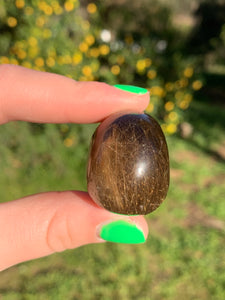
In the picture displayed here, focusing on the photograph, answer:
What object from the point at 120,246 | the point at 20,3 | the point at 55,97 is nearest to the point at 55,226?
the point at 55,97

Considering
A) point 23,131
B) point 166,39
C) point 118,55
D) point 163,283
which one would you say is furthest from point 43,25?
point 163,283

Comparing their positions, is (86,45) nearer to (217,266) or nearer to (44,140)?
(44,140)

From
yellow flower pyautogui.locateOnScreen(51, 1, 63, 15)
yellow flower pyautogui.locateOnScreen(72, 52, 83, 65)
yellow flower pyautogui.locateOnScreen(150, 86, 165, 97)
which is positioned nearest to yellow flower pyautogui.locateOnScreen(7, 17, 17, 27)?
yellow flower pyautogui.locateOnScreen(51, 1, 63, 15)

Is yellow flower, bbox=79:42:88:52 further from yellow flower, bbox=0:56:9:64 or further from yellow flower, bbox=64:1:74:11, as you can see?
yellow flower, bbox=0:56:9:64

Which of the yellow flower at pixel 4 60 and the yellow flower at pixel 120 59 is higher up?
the yellow flower at pixel 120 59

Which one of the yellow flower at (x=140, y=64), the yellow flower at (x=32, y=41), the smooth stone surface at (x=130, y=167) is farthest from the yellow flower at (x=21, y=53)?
the smooth stone surface at (x=130, y=167)

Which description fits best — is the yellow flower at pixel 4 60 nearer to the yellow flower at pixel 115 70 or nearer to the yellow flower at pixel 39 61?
the yellow flower at pixel 39 61
